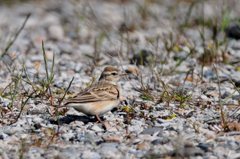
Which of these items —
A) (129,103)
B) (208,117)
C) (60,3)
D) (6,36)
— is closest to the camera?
(208,117)

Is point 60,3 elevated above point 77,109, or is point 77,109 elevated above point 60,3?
point 60,3

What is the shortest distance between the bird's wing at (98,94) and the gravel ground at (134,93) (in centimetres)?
23

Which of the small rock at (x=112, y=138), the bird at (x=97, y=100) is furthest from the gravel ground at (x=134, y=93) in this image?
the bird at (x=97, y=100)

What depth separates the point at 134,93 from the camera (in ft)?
29.9

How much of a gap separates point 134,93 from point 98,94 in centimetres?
120

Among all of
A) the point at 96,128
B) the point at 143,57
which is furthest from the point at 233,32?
the point at 96,128

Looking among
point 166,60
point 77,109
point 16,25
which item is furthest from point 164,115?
point 16,25

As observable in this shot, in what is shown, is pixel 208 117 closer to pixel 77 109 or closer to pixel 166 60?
pixel 77 109

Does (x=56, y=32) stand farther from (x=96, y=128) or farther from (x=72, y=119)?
(x=96, y=128)

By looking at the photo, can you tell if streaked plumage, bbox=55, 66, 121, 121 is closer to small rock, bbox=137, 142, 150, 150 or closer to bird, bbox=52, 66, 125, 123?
bird, bbox=52, 66, 125, 123

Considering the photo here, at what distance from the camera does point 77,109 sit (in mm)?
7695

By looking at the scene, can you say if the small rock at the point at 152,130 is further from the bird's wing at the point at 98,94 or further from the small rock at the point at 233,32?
the small rock at the point at 233,32

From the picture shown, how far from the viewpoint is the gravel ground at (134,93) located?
6926mm

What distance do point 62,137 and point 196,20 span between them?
274 inches
